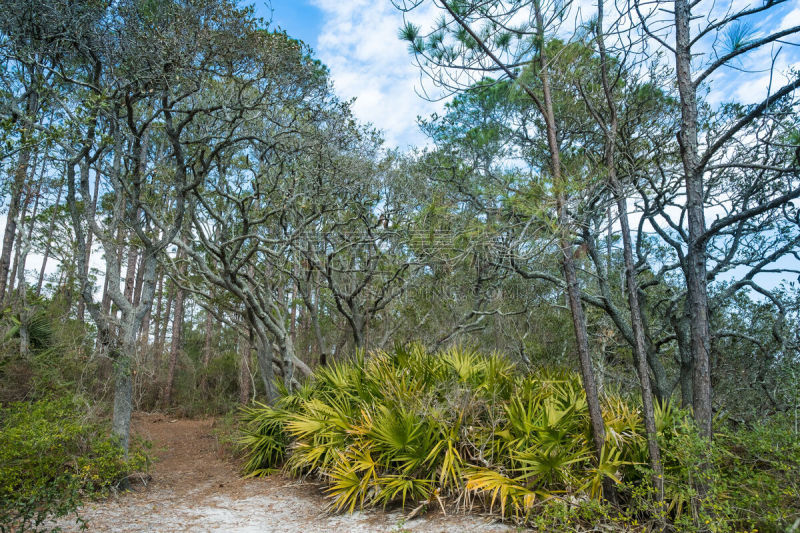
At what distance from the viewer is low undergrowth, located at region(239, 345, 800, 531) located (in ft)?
13.6

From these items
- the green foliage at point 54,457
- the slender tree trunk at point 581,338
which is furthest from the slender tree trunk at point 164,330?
the slender tree trunk at point 581,338

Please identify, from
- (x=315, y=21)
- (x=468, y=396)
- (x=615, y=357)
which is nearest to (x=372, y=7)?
(x=315, y=21)

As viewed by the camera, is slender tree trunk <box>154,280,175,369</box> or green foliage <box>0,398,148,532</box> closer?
green foliage <box>0,398,148,532</box>

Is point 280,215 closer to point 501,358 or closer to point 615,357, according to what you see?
point 501,358

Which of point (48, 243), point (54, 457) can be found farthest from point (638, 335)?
point (48, 243)

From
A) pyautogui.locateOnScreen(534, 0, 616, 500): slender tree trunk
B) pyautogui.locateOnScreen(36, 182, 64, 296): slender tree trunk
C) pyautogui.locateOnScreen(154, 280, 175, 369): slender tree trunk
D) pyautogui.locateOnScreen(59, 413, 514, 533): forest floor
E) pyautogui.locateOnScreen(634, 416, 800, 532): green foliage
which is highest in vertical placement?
pyautogui.locateOnScreen(36, 182, 64, 296): slender tree trunk

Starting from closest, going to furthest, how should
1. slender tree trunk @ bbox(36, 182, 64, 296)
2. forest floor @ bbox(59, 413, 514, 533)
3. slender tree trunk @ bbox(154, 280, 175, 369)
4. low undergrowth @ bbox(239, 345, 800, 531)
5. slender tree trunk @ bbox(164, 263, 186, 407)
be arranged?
1. low undergrowth @ bbox(239, 345, 800, 531)
2. forest floor @ bbox(59, 413, 514, 533)
3. slender tree trunk @ bbox(36, 182, 64, 296)
4. slender tree trunk @ bbox(164, 263, 186, 407)
5. slender tree trunk @ bbox(154, 280, 175, 369)

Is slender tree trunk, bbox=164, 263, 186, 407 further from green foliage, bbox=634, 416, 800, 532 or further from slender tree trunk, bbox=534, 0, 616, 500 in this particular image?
green foliage, bbox=634, 416, 800, 532

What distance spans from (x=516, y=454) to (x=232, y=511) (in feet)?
11.6

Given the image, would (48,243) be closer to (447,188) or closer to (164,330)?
(164,330)

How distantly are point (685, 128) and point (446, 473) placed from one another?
4.29 m

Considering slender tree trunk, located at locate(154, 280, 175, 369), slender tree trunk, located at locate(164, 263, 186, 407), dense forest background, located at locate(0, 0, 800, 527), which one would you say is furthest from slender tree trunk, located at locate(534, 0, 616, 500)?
slender tree trunk, located at locate(164, 263, 186, 407)

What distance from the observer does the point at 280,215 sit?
9.86m

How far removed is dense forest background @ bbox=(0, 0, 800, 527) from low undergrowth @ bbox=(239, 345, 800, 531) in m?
0.30
